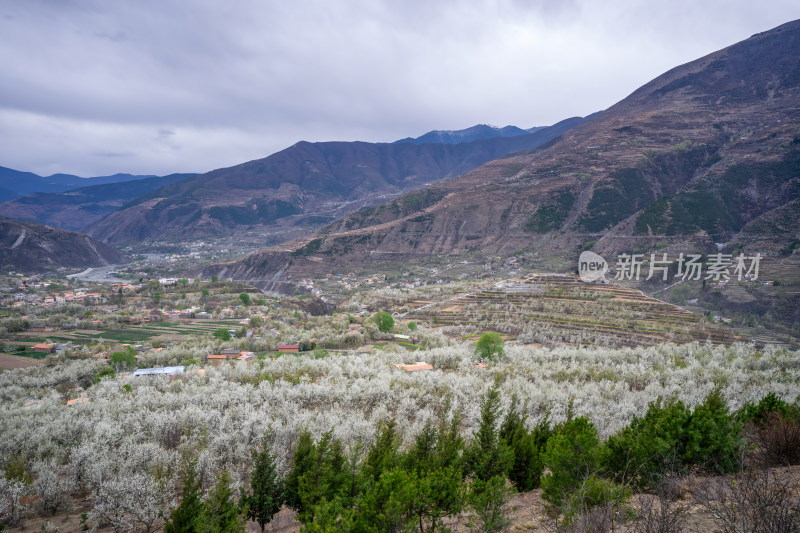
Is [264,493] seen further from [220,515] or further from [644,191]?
[644,191]

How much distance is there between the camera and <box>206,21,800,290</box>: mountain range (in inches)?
2913

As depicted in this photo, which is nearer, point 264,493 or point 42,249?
point 264,493

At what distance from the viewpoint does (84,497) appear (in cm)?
1127

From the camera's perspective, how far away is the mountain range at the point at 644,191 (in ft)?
243

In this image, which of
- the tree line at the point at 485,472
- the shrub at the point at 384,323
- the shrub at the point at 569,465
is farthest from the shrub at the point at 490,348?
the shrub at the point at 569,465

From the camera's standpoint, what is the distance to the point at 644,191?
96000mm

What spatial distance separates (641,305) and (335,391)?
129 ft

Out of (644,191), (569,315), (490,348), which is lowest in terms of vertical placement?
(569,315)

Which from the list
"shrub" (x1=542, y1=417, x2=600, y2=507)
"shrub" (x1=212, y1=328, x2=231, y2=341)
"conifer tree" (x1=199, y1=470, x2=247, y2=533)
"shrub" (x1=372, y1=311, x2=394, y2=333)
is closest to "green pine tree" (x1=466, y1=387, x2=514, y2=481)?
"shrub" (x1=542, y1=417, x2=600, y2=507)

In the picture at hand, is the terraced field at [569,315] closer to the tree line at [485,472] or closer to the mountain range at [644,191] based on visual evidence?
the tree line at [485,472]

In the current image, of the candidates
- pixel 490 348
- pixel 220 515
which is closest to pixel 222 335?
pixel 490 348

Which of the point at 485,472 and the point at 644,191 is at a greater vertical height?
the point at 644,191

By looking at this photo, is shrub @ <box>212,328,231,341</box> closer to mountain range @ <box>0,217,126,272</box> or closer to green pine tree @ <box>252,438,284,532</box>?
green pine tree @ <box>252,438,284,532</box>

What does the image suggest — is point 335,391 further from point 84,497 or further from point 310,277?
point 310,277
